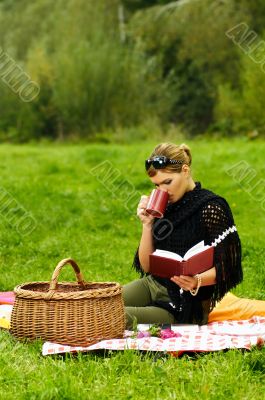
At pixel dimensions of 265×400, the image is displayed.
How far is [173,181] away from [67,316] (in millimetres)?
1163

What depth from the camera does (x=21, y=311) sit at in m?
4.44

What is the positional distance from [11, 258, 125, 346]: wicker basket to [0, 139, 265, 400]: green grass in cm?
11

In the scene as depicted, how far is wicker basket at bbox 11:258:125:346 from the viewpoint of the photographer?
14.2 feet

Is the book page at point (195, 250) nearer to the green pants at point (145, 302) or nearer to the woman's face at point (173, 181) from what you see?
the woman's face at point (173, 181)

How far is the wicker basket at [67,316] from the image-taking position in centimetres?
432

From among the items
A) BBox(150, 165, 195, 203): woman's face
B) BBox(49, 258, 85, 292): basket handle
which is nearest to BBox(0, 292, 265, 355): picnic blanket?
BBox(49, 258, 85, 292): basket handle

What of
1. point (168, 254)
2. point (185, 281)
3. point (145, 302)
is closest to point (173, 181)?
point (168, 254)

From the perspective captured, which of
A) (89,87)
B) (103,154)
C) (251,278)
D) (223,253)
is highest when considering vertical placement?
(89,87)

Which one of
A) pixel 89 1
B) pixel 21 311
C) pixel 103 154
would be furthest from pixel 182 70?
pixel 21 311

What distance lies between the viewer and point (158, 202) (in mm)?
4582

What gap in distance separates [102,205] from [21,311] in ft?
18.2

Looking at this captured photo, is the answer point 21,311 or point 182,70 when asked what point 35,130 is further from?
point 21,311

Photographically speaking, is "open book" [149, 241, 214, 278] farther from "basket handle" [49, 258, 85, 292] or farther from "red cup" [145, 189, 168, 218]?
"basket handle" [49, 258, 85, 292]

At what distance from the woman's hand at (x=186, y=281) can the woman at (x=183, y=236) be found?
110mm
